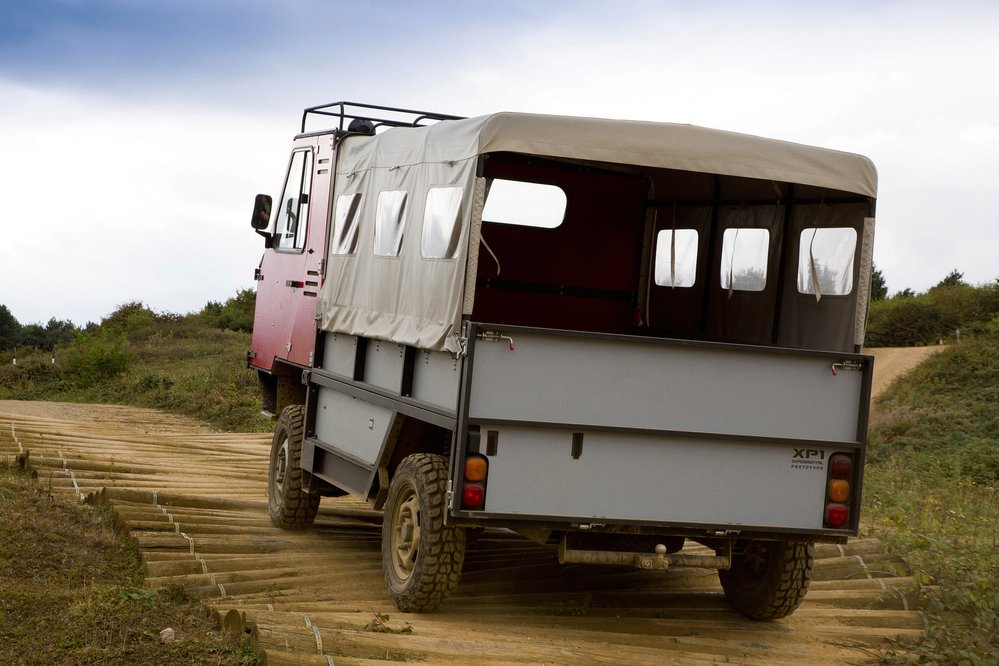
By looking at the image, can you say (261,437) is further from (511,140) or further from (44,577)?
(511,140)

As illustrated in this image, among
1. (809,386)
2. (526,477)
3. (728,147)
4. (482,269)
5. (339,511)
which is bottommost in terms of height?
(339,511)

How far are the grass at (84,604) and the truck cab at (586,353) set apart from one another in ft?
4.26

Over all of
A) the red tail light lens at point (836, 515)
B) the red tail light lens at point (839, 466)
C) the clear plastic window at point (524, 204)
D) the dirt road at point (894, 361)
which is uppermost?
the clear plastic window at point (524, 204)

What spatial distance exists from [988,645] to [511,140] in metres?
3.76

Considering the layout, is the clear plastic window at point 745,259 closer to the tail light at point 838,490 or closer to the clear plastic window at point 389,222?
the tail light at point 838,490

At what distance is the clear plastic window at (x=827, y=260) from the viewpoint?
7480 millimetres

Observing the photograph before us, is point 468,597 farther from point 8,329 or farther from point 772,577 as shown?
point 8,329

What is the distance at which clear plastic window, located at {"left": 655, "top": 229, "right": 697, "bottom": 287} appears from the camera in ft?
30.4

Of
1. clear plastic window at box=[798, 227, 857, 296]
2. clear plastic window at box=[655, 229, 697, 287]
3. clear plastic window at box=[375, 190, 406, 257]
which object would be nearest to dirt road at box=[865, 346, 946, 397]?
clear plastic window at box=[655, 229, 697, 287]

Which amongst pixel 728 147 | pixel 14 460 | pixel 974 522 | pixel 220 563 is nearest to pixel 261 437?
pixel 14 460

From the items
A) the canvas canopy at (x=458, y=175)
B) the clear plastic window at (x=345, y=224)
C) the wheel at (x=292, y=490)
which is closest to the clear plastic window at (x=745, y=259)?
the canvas canopy at (x=458, y=175)

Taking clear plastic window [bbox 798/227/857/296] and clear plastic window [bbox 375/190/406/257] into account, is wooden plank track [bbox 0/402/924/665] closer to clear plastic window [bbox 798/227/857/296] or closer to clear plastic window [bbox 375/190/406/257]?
clear plastic window [bbox 798/227/857/296]

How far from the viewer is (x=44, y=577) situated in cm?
690

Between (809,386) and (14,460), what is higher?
(809,386)
